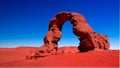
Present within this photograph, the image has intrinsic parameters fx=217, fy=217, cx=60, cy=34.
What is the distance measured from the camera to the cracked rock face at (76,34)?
2161 cm

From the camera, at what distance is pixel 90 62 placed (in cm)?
1599

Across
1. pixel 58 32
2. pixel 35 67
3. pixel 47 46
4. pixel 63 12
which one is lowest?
pixel 35 67

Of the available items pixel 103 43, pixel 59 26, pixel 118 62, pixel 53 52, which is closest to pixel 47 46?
pixel 53 52

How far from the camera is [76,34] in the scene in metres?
23.0

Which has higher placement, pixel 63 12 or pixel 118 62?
pixel 63 12

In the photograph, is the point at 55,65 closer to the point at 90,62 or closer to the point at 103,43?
the point at 90,62

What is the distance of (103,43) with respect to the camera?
2198 cm

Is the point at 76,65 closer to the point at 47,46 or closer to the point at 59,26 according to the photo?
the point at 47,46

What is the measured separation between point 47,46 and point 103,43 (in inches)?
242

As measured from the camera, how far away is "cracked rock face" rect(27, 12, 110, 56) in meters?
21.6

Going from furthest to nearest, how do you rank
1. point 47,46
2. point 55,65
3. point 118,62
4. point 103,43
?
point 47,46 < point 103,43 < point 55,65 < point 118,62

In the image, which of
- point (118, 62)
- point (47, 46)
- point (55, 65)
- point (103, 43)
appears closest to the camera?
point (118, 62)

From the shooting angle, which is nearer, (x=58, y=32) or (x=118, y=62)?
(x=118, y=62)

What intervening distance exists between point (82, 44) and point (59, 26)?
169 inches
